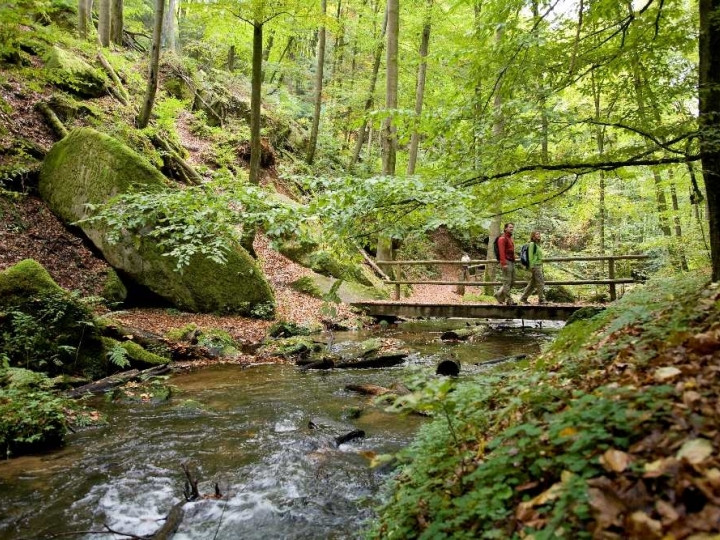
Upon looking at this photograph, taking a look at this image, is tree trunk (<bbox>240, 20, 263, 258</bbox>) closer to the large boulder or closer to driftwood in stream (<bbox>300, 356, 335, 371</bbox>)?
the large boulder

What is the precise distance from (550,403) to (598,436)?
794 mm

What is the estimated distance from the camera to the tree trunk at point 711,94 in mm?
4434

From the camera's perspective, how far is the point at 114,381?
7008 millimetres

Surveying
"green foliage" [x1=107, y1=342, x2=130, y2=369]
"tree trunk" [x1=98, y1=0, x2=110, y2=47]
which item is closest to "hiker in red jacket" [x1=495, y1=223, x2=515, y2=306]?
"green foliage" [x1=107, y1=342, x2=130, y2=369]

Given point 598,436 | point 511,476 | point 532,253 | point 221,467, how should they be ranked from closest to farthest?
1. point 598,436
2. point 511,476
3. point 221,467
4. point 532,253

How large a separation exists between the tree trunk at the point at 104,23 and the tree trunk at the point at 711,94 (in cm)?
1706

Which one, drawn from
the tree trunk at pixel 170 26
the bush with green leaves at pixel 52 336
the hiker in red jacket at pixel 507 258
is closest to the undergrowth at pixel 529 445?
the bush with green leaves at pixel 52 336

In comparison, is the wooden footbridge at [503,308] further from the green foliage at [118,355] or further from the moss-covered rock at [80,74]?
the moss-covered rock at [80,74]

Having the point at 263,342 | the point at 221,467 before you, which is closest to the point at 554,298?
the point at 263,342

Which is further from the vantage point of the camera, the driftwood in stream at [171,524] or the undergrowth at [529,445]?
the driftwood in stream at [171,524]

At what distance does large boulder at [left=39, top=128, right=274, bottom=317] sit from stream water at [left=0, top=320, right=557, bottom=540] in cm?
392

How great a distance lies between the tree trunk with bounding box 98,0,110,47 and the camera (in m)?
15.4

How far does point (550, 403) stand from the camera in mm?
2893

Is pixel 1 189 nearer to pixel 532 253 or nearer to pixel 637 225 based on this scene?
pixel 532 253
